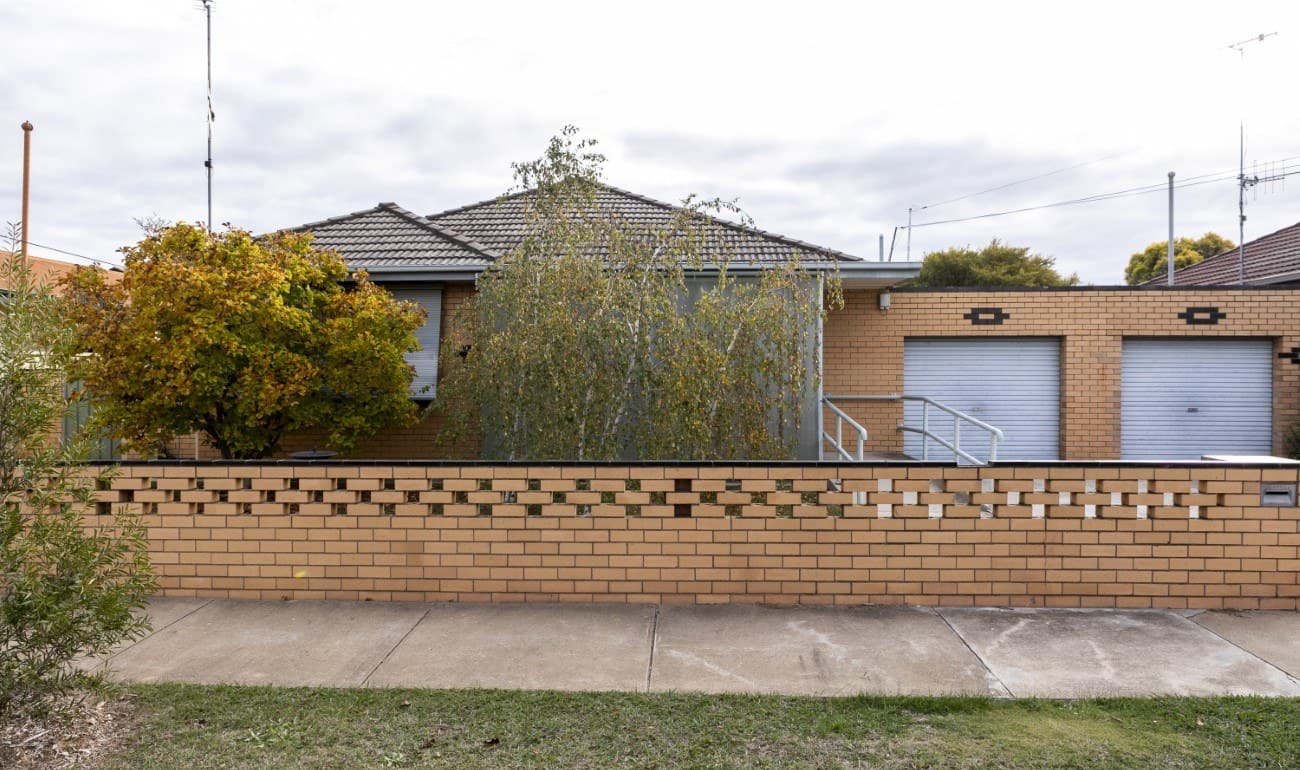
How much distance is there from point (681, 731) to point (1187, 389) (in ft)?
36.9

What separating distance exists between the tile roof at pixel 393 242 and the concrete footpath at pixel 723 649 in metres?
5.09

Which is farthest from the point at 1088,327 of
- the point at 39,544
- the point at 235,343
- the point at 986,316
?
the point at 39,544

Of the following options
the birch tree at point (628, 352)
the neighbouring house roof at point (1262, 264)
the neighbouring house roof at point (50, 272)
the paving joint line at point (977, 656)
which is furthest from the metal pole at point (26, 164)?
the neighbouring house roof at point (1262, 264)

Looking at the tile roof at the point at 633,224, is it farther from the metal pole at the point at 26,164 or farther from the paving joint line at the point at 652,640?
the metal pole at the point at 26,164

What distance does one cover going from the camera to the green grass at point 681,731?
371 centimetres

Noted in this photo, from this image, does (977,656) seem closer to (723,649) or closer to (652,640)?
(723,649)

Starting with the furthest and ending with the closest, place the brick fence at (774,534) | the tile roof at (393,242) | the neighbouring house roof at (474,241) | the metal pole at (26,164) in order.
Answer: the metal pole at (26,164), the tile roof at (393,242), the neighbouring house roof at (474,241), the brick fence at (774,534)

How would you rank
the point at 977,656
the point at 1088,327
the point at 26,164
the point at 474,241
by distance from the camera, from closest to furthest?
the point at 977,656 < the point at 474,241 < the point at 1088,327 < the point at 26,164

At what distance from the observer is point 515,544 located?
6156mm

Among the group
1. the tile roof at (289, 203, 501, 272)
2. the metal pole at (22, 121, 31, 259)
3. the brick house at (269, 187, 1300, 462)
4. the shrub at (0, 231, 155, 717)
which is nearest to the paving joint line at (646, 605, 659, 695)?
the shrub at (0, 231, 155, 717)

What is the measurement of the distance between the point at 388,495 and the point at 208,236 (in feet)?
12.8

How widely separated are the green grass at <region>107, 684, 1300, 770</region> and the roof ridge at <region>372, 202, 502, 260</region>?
21.8 ft

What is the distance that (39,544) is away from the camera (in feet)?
12.8

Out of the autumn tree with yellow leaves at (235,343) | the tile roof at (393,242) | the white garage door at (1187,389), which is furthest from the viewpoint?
the white garage door at (1187,389)
